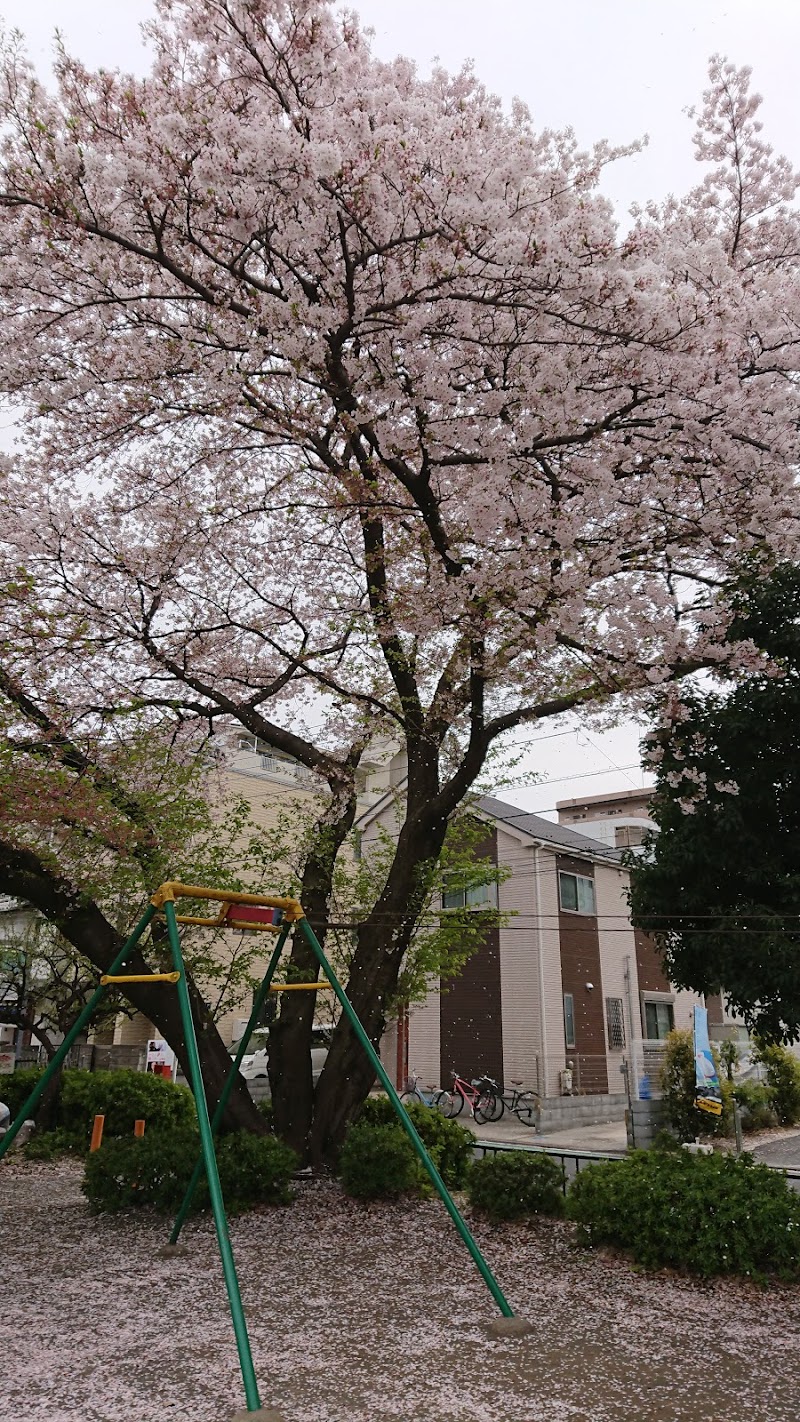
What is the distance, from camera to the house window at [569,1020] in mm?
20719

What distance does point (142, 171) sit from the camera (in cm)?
623

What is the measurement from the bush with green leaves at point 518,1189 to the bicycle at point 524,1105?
37.4 feet

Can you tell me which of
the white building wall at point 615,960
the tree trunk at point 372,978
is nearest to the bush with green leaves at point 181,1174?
the tree trunk at point 372,978

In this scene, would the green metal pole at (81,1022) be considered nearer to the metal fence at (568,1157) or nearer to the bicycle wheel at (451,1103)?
the metal fence at (568,1157)

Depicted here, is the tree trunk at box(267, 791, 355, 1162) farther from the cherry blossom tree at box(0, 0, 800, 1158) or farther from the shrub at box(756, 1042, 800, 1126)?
the shrub at box(756, 1042, 800, 1126)

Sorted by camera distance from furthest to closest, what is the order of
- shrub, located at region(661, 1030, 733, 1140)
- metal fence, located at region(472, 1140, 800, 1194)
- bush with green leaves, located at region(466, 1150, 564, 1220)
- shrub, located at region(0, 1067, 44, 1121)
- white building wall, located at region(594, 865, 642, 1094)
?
white building wall, located at region(594, 865, 642, 1094) < shrub, located at region(661, 1030, 733, 1140) < shrub, located at region(0, 1067, 44, 1121) < metal fence, located at region(472, 1140, 800, 1194) < bush with green leaves, located at region(466, 1150, 564, 1220)

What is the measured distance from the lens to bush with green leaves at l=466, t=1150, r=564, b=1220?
24.8ft

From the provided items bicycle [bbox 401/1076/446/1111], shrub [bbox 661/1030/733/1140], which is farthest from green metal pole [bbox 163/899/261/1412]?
bicycle [bbox 401/1076/446/1111]

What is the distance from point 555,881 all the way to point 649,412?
14858 mm

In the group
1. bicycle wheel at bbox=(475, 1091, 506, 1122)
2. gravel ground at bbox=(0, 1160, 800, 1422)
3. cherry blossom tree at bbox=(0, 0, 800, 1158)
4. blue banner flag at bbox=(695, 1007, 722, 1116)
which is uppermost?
cherry blossom tree at bbox=(0, 0, 800, 1158)

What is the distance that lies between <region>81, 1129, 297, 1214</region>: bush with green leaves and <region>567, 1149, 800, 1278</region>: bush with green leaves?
2.76 metres

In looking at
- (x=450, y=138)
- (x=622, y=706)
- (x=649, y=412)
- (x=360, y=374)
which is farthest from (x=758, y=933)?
(x=450, y=138)

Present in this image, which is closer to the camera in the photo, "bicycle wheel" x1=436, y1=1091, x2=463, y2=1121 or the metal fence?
the metal fence

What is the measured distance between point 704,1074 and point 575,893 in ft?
25.6
